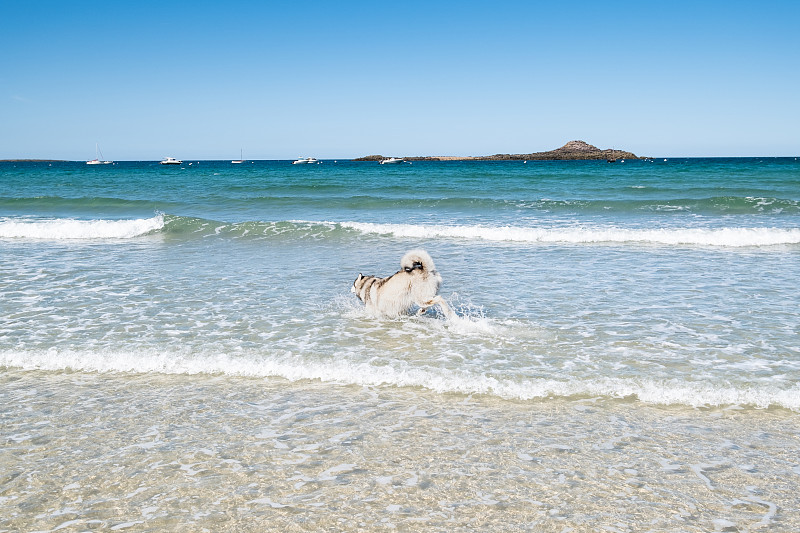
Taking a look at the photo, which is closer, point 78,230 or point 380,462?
point 380,462

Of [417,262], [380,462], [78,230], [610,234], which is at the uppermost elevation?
[417,262]

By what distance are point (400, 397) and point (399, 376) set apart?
1.50 feet

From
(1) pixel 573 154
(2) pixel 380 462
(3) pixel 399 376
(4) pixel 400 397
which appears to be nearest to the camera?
(2) pixel 380 462

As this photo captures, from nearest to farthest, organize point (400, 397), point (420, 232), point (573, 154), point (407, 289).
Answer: point (400, 397)
point (407, 289)
point (420, 232)
point (573, 154)

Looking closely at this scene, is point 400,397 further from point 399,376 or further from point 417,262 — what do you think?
point 417,262

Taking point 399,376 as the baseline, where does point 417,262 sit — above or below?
above

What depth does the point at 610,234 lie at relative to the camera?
55.4ft

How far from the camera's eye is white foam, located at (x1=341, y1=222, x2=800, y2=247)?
51.9ft

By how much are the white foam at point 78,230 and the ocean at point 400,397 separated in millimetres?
6122

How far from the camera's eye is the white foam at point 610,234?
51.9 feet

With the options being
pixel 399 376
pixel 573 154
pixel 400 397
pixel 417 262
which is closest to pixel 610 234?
pixel 417 262

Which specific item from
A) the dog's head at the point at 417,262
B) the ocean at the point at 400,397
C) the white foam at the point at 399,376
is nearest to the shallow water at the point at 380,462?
the ocean at the point at 400,397

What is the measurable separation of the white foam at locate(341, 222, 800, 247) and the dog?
9.26 m

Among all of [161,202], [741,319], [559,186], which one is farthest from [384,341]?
[559,186]
